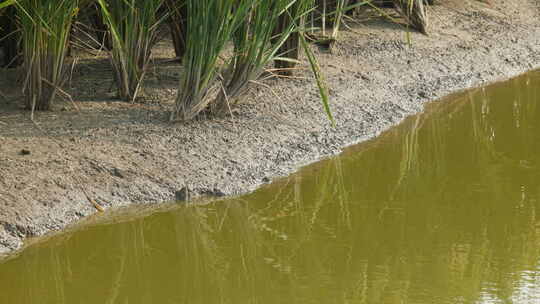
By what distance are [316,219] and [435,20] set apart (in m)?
3.77

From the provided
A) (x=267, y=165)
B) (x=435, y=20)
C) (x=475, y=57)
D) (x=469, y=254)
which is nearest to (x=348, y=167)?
(x=267, y=165)

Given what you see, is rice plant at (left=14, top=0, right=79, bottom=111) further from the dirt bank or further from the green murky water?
the green murky water

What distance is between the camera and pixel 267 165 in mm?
5223

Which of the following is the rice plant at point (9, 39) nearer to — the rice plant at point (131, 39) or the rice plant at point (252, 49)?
the rice plant at point (131, 39)

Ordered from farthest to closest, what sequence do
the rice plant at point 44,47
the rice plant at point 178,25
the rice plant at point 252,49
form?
1. the rice plant at point 178,25
2. the rice plant at point 252,49
3. the rice plant at point 44,47

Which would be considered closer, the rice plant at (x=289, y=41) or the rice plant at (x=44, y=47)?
the rice plant at (x=44, y=47)

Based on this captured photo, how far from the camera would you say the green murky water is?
12.8 ft

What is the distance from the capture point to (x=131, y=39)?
555 cm

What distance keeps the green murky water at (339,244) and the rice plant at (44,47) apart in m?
1.17

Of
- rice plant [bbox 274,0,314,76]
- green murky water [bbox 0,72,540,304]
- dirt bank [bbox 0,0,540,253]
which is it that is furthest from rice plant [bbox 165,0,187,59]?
green murky water [bbox 0,72,540,304]

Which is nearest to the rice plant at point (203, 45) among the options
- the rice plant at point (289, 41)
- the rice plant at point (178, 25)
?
the rice plant at point (289, 41)

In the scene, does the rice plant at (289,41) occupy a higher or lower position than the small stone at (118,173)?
higher

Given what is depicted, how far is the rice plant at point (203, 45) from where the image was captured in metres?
5.14

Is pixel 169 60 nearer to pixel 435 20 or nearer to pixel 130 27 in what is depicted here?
pixel 130 27
